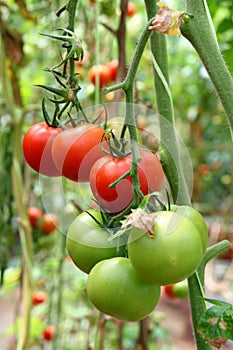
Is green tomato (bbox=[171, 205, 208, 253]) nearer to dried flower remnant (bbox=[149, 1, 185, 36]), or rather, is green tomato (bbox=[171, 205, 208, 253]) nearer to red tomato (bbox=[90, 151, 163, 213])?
red tomato (bbox=[90, 151, 163, 213])

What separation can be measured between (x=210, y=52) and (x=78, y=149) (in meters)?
0.15

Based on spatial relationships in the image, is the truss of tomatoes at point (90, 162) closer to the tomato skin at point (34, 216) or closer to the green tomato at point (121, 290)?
the green tomato at point (121, 290)

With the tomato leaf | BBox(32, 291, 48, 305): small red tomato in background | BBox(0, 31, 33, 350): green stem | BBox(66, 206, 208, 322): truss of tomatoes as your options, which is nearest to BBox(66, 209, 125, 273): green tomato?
BBox(66, 206, 208, 322): truss of tomatoes

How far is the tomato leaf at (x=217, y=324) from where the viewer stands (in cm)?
49

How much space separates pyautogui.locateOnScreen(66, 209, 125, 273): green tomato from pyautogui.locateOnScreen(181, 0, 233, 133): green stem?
0.48 ft

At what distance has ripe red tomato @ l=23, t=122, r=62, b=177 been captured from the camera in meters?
0.56

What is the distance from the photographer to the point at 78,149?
514 mm

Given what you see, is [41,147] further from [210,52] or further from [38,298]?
[38,298]

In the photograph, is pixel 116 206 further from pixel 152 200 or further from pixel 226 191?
pixel 226 191

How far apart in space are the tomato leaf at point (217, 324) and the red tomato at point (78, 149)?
0.57ft

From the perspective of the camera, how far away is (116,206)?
479mm

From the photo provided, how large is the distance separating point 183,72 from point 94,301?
2871 millimetres

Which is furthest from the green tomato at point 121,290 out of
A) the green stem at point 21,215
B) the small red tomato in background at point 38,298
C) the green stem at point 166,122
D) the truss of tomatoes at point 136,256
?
the small red tomato in background at point 38,298

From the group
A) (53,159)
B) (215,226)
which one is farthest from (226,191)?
(53,159)
